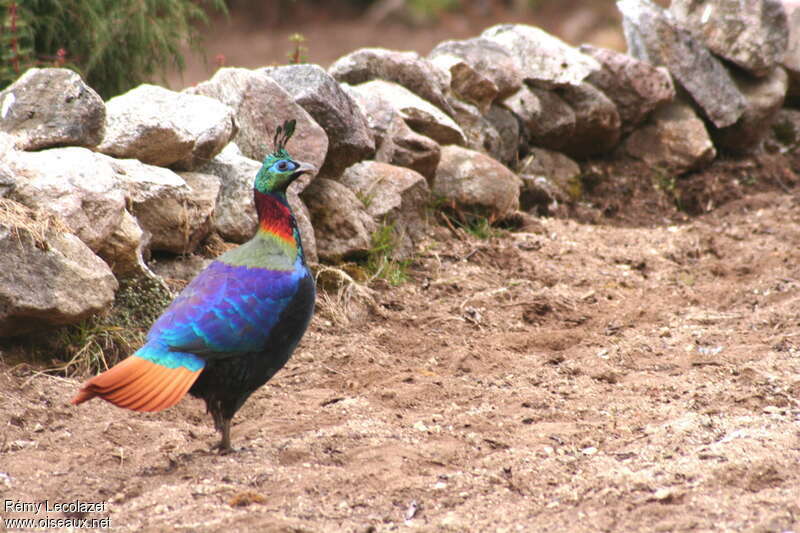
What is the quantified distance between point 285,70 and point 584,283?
79.1 inches

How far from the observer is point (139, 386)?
301cm

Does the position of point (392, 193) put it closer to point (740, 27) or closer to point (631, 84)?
point (631, 84)

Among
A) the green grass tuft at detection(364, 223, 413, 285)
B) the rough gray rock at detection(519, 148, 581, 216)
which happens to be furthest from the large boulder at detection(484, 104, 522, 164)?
the green grass tuft at detection(364, 223, 413, 285)

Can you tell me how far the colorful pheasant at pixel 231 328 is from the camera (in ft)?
9.97

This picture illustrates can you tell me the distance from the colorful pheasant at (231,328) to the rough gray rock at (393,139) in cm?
215

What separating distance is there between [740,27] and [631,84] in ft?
3.52

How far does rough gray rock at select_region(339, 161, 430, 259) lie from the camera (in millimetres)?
5496

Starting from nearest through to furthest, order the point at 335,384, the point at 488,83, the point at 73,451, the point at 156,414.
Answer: the point at 73,451 < the point at 156,414 < the point at 335,384 < the point at 488,83

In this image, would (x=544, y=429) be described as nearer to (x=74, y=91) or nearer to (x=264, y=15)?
(x=74, y=91)

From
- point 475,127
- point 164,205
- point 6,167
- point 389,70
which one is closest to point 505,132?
point 475,127

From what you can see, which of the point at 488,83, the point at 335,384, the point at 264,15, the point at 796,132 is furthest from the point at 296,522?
the point at 264,15

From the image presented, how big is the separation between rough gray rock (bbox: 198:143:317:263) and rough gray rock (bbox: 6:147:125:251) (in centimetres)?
72

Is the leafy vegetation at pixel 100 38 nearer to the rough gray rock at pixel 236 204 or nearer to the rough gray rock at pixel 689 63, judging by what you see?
the rough gray rock at pixel 236 204

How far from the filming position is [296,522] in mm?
2779
